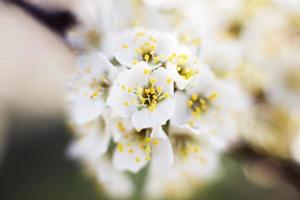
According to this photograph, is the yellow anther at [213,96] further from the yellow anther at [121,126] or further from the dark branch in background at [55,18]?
the dark branch in background at [55,18]

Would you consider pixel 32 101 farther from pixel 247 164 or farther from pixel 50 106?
pixel 247 164

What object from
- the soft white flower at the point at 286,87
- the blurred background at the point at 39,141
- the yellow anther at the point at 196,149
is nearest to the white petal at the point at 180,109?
the yellow anther at the point at 196,149

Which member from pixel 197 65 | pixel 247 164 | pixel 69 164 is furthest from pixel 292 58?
pixel 69 164

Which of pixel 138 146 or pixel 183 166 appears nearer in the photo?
pixel 138 146

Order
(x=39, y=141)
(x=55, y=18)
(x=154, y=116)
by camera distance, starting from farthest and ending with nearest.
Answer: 1. (x=39, y=141)
2. (x=55, y=18)
3. (x=154, y=116)

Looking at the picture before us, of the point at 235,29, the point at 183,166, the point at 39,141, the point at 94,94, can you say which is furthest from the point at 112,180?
the point at 39,141

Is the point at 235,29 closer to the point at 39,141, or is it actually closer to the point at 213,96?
the point at 213,96
